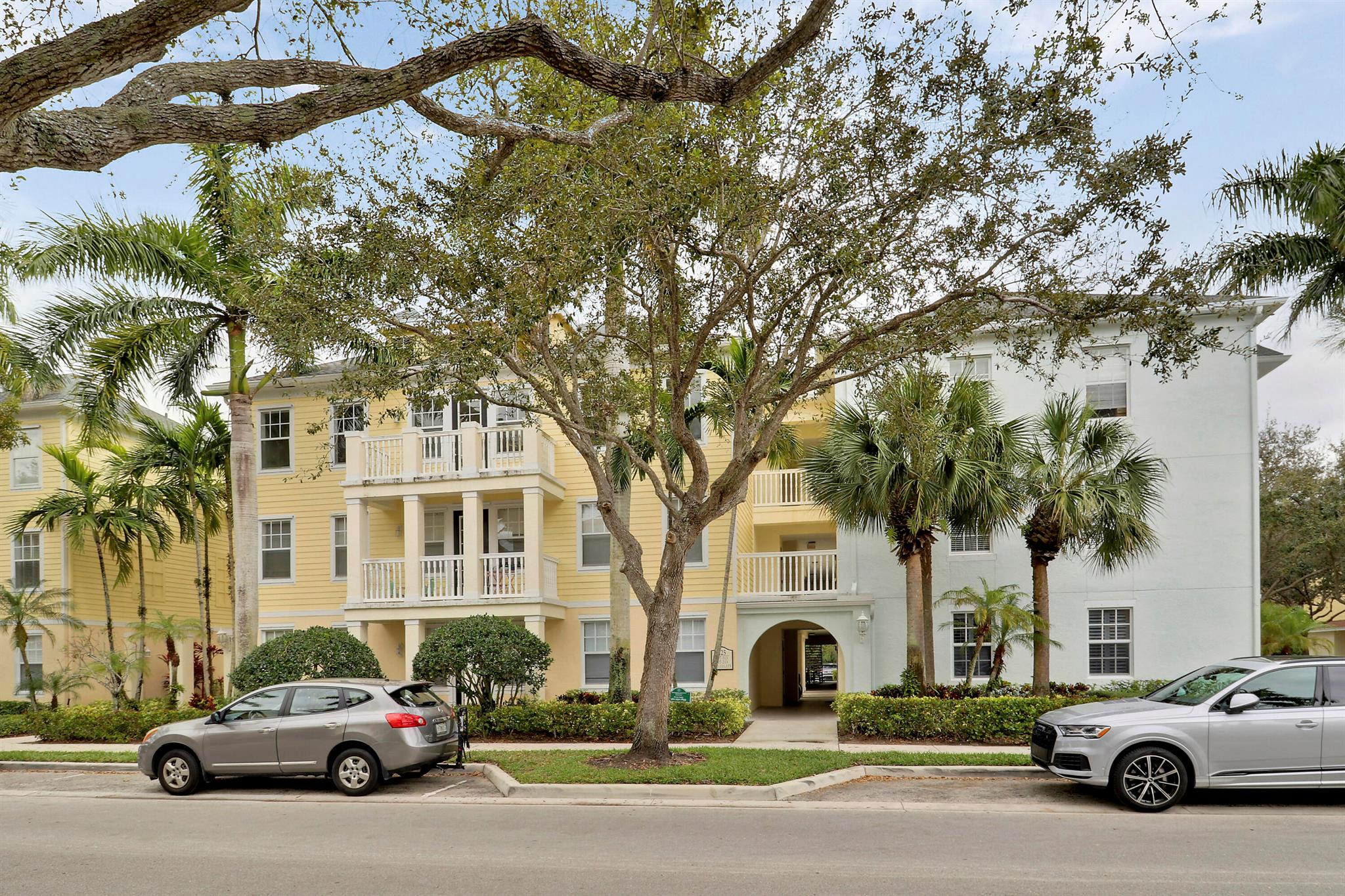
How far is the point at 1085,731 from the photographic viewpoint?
11.7 m

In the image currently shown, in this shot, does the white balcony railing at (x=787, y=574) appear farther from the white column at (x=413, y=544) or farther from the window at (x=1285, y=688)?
the window at (x=1285, y=688)

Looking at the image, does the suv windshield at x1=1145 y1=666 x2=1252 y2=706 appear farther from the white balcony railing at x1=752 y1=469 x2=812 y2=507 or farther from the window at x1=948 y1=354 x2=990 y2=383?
the white balcony railing at x1=752 y1=469 x2=812 y2=507

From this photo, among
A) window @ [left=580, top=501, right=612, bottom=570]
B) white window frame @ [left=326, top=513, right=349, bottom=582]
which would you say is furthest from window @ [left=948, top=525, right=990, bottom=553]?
white window frame @ [left=326, top=513, right=349, bottom=582]

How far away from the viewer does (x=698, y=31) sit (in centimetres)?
1139

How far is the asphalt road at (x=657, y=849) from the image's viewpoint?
8.18 meters

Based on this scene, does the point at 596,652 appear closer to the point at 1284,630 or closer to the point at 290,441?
the point at 290,441

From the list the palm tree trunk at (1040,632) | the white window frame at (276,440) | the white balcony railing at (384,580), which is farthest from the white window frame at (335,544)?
the palm tree trunk at (1040,632)

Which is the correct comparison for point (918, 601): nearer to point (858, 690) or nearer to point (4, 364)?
point (858, 690)

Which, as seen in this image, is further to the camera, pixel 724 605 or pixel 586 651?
pixel 586 651

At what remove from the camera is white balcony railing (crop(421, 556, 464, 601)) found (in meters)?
23.3

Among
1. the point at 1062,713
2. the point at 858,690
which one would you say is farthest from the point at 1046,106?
the point at 858,690

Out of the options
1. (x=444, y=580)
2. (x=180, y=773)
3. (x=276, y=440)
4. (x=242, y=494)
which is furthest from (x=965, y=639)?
(x=276, y=440)

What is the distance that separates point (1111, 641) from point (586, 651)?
1111 centimetres

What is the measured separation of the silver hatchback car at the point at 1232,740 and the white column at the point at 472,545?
14.3m
